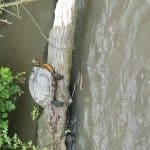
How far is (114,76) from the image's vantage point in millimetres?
4398

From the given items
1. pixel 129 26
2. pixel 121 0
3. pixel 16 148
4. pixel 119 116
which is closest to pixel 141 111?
pixel 119 116

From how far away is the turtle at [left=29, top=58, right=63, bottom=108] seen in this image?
471cm

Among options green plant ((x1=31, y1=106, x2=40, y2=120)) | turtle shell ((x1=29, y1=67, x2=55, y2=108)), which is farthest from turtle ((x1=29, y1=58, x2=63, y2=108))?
green plant ((x1=31, y1=106, x2=40, y2=120))

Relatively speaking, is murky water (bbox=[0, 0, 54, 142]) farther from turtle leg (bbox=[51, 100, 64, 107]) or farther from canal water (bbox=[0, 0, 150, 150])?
turtle leg (bbox=[51, 100, 64, 107])

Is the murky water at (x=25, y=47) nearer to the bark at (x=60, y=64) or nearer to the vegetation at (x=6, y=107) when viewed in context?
the vegetation at (x=6, y=107)

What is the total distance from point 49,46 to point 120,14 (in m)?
0.87

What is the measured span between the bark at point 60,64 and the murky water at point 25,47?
446mm

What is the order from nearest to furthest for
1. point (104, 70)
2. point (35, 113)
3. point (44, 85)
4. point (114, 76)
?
point (114, 76) → point (104, 70) → point (44, 85) → point (35, 113)

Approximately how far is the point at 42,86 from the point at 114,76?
0.80 meters

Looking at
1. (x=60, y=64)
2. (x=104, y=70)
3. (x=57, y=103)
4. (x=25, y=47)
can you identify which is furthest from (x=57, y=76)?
(x=25, y=47)

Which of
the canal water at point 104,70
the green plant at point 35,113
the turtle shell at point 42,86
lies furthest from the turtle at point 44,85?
the canal water at point 104,70

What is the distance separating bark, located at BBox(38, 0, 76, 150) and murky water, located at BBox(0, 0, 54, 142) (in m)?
0.45

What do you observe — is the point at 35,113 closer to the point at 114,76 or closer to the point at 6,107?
the point at 6,107

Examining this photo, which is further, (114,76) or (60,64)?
(60,64)
